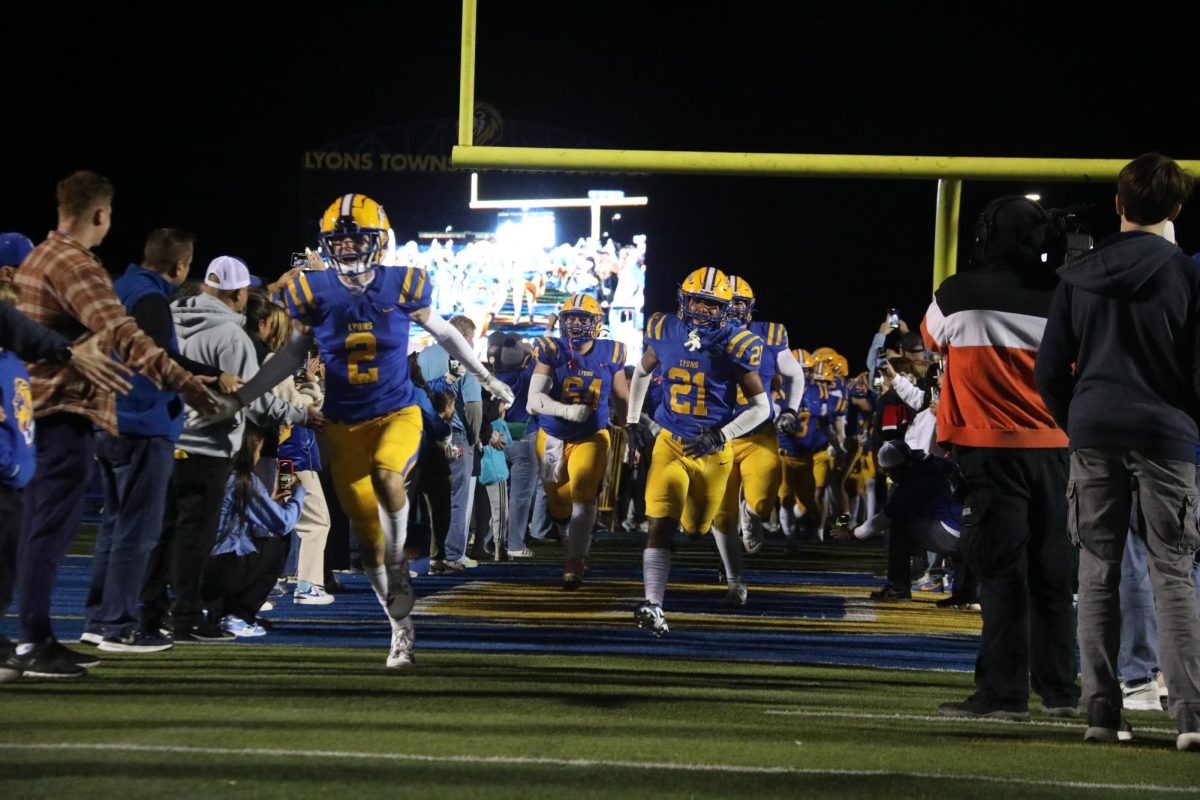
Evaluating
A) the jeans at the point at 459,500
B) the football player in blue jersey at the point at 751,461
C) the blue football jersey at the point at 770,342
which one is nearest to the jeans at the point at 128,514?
the football player in blue jersey at the point at 751,461

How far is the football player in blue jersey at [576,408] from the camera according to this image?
11031 mm

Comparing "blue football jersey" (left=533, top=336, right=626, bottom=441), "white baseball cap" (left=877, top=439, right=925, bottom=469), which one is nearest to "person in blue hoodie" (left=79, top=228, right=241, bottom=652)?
"blue football jersey" (left=533, top=336, right=626, bottom=441)

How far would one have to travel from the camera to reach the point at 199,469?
753cm

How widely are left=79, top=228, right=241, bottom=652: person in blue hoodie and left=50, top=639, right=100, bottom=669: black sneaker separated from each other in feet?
1.36

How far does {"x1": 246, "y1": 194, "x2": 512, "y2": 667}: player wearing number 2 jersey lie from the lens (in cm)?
688

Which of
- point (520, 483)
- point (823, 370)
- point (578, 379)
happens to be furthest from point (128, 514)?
point (823, 370)

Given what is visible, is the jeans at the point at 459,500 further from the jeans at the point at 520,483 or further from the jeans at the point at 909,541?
the jeans at the point at 909,541

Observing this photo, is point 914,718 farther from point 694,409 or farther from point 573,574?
point 573,574

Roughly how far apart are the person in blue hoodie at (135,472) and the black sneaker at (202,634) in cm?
57

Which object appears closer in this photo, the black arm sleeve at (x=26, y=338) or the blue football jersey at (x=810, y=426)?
the black arm sleeve at (x=26, y=338)

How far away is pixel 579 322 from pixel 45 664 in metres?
6.17

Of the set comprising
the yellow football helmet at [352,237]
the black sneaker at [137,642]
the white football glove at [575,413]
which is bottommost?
the black sneaker at [137,642]

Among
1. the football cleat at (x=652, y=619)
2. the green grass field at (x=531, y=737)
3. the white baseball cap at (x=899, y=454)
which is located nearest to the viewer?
the green grass field at (x=531, y=737)

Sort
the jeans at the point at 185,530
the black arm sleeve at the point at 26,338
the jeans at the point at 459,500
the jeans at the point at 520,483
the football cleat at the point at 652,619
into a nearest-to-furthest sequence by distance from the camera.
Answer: the black arm sleeve at the point at 26,338 → the jeans at the point at 185,530 → the football cleat at the point at 652,619 → the jeans at the point at 459,500 → the jeans at the point at 520,483
